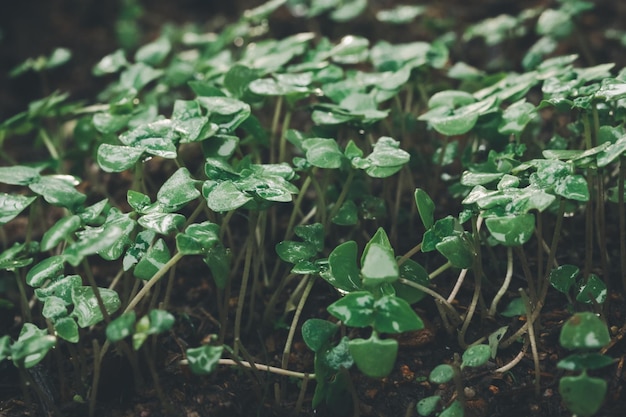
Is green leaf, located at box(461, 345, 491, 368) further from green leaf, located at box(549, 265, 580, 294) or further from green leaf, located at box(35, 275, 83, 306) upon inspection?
green leaf, located at box(35, 275, 83, 306)

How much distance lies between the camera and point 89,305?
3.41ft

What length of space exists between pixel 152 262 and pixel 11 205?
28 centimetres

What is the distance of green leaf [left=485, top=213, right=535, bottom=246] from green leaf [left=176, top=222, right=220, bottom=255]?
0.43 m

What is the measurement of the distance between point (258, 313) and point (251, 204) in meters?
0.31

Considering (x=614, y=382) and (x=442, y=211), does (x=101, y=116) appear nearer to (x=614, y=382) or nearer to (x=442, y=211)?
(x=442, y=211)

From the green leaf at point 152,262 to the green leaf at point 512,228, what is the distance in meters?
0.52

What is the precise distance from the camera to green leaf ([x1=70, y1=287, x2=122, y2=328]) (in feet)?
3.33

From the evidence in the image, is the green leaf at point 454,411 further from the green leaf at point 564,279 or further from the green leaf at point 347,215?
the green leaf at point 347,215

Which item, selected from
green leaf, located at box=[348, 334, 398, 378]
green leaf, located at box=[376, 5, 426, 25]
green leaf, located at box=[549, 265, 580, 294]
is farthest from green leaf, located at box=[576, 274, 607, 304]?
green leaf, located at box=[376, 5, 426, 25]

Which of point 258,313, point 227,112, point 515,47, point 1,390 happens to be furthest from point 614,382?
point 515,47

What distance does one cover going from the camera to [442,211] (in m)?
1.45

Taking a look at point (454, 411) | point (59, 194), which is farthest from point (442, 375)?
point (59, 194)

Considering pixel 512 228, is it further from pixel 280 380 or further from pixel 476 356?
pixel 280 380

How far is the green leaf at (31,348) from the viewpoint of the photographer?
2.99 feet
